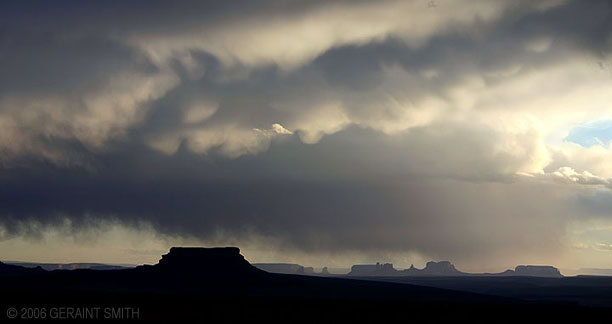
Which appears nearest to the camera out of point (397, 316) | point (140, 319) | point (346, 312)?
point (140, 319)

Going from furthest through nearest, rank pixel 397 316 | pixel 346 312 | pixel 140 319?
pixel 346 312, pixel 397 316, pixel 140 319

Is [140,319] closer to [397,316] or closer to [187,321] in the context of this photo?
[187,321]

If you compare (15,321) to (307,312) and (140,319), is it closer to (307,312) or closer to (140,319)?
(140,319)

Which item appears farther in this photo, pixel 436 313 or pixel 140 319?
pixel 436 313

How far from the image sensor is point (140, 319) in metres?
111

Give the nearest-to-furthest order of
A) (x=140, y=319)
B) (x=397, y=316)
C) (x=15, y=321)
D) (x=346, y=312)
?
1. (x=15, y=321)
2. (x=140, y=319)
3. (x=397, y=316)
4. (x=346, y=312)

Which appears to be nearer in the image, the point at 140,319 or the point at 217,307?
the point at 140,319

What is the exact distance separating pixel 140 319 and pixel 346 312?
165 feet

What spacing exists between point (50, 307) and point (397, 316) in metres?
77.4

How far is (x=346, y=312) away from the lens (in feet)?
465

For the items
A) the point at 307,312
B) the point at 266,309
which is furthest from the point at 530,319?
the point at 266,309

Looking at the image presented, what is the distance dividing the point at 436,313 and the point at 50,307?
88.5 metres

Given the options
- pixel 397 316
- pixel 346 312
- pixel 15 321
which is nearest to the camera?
pixel 15 321

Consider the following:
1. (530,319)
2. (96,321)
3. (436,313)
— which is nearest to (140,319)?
(96,321)
